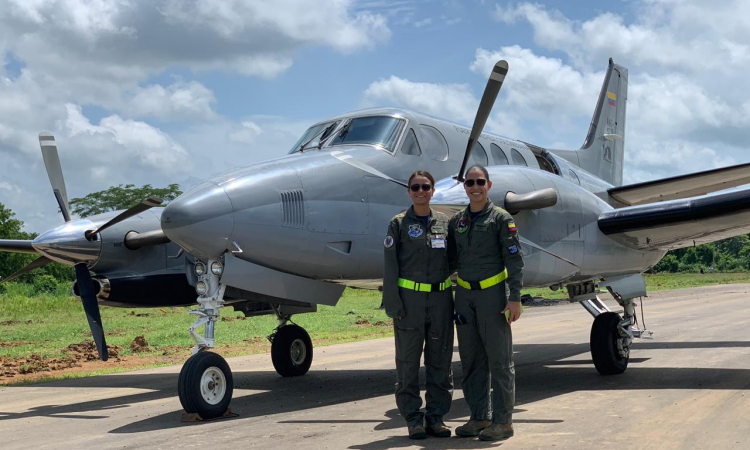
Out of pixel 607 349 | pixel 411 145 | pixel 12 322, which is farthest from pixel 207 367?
pixel 12 322

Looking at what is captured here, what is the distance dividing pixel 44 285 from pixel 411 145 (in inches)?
1421

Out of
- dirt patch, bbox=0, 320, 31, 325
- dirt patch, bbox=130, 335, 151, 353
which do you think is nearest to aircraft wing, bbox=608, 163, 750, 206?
dirt patch, bbox=130, 335, 151, 353

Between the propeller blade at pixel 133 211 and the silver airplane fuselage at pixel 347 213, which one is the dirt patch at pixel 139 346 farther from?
the silver airplane fuselage at pixel 347 213

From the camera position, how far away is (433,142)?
10227mm

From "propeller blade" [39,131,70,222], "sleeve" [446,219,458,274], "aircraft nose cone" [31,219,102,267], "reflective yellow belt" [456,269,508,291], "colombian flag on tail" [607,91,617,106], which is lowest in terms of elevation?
"reflective yellow belt" [456,269,508,291]

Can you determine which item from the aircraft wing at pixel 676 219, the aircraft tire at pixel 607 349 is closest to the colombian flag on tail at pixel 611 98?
the aircraft wing at pixel 676 219

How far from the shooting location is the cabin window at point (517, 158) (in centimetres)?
1187

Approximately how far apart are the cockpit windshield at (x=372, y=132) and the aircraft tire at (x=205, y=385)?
3389mm

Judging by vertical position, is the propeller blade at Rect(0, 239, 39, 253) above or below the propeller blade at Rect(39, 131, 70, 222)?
below

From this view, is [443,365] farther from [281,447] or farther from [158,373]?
[158,373]

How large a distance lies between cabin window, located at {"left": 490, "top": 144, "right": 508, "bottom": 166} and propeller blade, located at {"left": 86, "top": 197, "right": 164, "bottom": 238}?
5041mm

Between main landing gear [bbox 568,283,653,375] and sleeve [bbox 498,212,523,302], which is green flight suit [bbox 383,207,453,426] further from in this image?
main landing gear [bbox 568,283,653,375]

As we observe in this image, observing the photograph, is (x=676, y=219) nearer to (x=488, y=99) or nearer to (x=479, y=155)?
(x=479, y=155)

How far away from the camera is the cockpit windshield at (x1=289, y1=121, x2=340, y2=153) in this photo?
9930 mm
